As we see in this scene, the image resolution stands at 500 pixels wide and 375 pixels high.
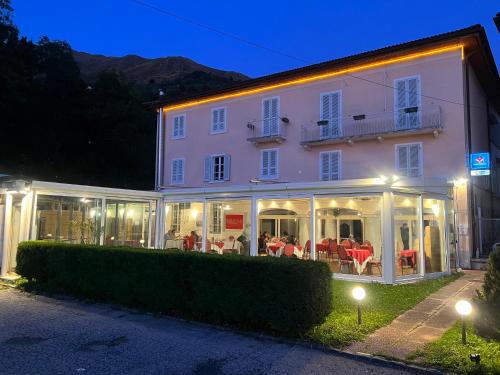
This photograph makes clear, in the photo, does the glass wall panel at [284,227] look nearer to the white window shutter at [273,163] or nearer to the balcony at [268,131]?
the white window shutter at [273,163]

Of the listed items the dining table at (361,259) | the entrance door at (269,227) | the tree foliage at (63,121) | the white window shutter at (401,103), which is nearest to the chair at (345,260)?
the dining table at (361,259)

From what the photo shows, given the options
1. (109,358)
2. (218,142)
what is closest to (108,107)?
(218,142)

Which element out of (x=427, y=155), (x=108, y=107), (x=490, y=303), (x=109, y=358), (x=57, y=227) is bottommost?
(x=109, y=358)

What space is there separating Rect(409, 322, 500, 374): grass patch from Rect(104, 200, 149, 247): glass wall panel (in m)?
11.6

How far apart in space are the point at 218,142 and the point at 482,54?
13220 millimetres

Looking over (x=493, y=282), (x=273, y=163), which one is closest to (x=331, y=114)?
(x=273, y=163)

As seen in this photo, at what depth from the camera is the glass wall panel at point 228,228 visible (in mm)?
14484

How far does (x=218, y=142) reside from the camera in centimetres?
2259

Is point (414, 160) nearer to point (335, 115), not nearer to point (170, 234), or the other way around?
point (335, 115)

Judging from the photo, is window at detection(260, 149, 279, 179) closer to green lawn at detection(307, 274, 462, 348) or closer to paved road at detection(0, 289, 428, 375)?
green lawn at detection(307, 274, 462, 348)

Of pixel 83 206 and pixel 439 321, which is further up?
pixel 83 206

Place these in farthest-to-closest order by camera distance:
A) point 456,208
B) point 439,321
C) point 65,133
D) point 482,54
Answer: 1. point 65,133
2. point 482,54
3. point 456,208
4. point 439,321

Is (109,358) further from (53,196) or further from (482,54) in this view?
(482,54)

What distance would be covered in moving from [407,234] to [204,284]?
22.8ft
